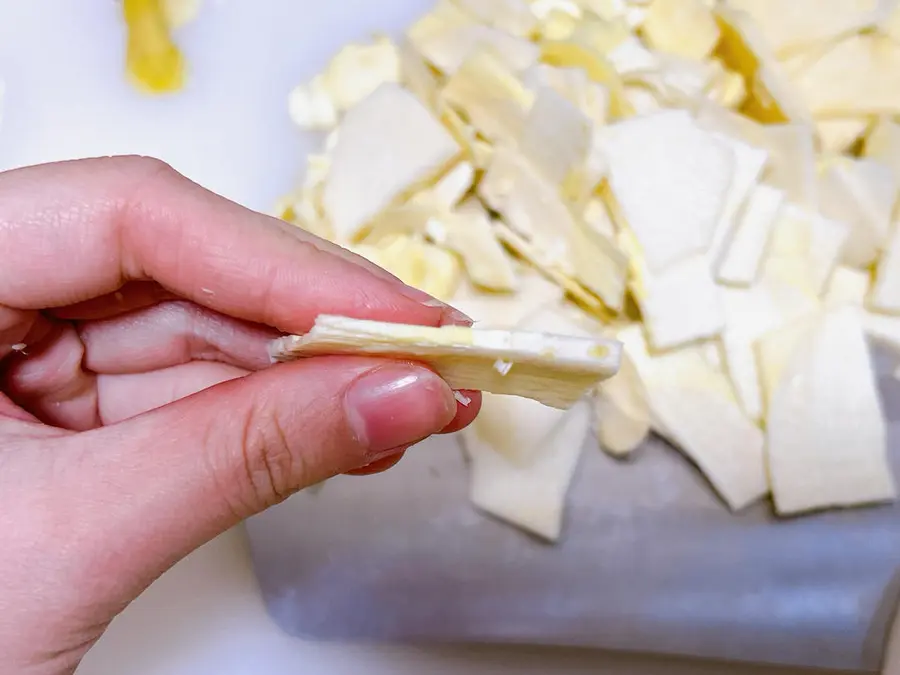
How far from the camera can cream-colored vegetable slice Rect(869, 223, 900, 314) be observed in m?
0.90

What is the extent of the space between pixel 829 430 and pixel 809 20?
0.56m

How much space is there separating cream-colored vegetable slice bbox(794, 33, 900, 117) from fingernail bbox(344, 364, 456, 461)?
77cm

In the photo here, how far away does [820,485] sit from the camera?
2.74ft

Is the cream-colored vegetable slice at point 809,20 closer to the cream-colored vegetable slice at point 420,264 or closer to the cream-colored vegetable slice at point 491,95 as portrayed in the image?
the cream-colored vegetable slice at point 491,95

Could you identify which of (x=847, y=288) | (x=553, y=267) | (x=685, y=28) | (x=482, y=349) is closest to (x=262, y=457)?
(x=482, y=349)

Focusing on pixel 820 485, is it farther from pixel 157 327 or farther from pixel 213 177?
pixel 213 177

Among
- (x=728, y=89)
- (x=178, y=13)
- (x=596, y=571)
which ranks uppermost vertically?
(x=178, y=13)

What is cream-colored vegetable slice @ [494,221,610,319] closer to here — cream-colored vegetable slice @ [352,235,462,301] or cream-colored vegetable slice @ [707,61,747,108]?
cream-colored vegetable slice @ [352,235,462,301]

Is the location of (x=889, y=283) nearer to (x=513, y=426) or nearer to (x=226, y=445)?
(x=513, y=426)

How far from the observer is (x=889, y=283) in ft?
2.98

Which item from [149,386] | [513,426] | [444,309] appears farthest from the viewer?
[513,426]

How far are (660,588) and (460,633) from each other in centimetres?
22

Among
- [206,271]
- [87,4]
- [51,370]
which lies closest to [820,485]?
[206,271]

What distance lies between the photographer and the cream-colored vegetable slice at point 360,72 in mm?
1051
